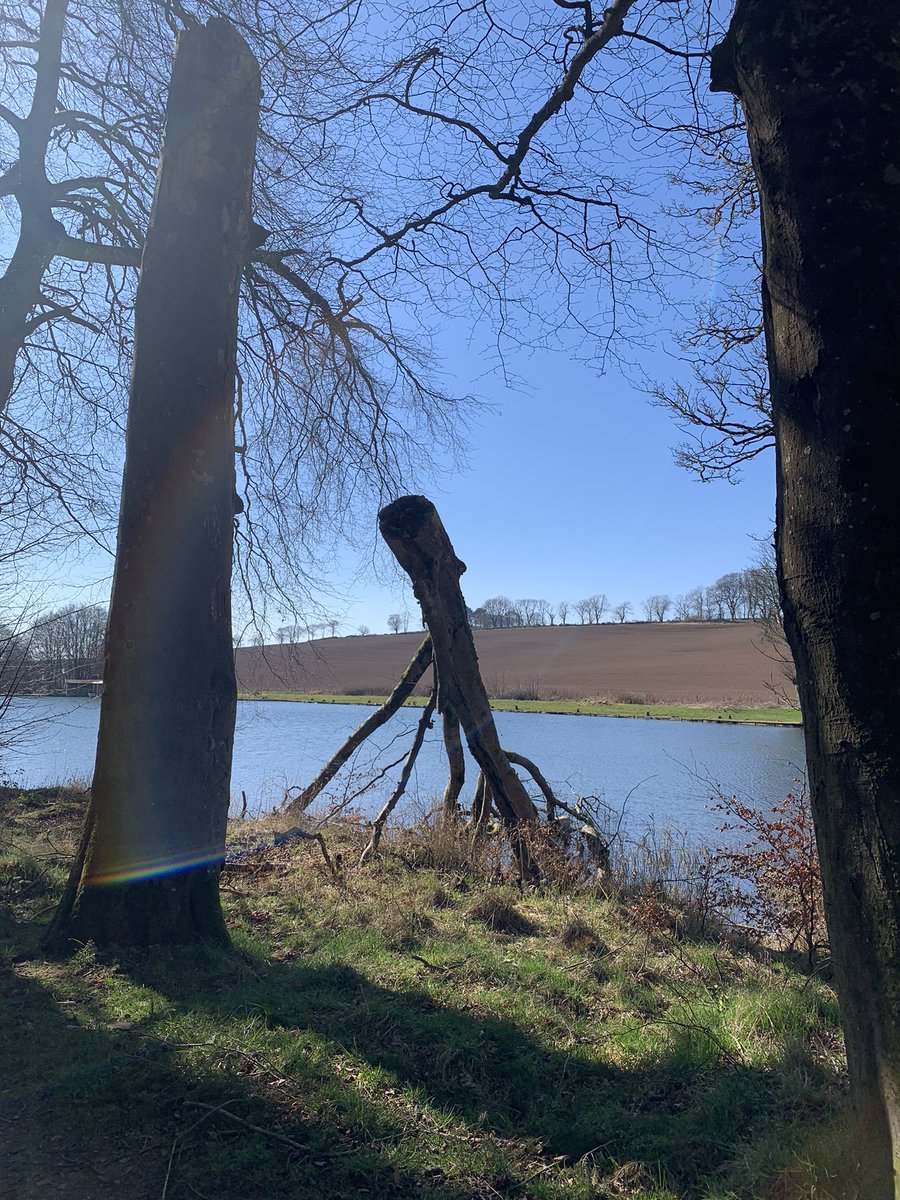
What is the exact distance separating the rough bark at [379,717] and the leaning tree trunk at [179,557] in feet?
12.7

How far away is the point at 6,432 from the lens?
29.0ft

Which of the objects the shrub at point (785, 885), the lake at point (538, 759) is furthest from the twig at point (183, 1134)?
the lake at point (538, 759)

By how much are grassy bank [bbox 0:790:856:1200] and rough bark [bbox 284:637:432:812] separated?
3.96 metres

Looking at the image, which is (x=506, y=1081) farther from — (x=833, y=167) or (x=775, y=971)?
(x=833, y=167)

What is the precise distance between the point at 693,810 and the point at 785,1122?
407 inches

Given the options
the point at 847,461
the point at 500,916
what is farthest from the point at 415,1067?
the point at 847,461

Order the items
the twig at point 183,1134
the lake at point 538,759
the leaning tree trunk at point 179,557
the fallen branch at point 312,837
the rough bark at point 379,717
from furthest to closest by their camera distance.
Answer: the lake at point 538,759 → the rough bark at point 379,717 → the fallen branch at point 312,837 → the leaning tree trunk at point 179,557 → the twig at point 183,1134

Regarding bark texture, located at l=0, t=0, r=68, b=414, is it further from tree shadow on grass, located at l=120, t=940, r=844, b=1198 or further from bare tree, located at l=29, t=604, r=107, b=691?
tree shadow on grass, located at l=120, t=940, r=844, b=1198

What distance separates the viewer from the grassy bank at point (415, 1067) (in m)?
2.77

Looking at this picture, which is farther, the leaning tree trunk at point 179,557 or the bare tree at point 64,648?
the bare tree at point 64,648

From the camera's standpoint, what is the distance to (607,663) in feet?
205

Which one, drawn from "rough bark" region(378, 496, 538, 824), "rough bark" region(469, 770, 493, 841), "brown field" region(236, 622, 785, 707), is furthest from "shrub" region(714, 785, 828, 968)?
"brown field" region(236, 622, 785, 707)

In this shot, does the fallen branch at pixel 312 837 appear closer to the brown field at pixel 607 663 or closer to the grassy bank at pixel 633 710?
the brown field at pixel 607 663

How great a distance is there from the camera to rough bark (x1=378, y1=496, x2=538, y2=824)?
8.21 metres
